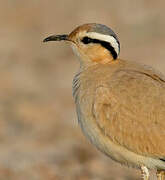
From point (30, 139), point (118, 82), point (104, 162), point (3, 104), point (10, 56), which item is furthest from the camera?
point (10, 56)

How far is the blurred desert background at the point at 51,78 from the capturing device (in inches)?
456

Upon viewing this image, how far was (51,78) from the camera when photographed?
58.9 feet

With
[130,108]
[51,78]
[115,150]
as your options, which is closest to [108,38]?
[130,108]

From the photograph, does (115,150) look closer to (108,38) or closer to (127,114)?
(127,114)

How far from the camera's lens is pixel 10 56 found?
19.5m

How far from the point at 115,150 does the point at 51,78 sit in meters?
9.80

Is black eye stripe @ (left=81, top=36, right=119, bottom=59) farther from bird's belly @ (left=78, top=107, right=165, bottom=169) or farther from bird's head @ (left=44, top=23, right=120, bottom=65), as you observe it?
bird's belly @ (left=78, top=107, right=165, bottom=169)

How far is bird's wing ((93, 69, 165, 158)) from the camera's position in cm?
810

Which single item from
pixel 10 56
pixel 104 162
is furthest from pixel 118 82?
pixel 10 56

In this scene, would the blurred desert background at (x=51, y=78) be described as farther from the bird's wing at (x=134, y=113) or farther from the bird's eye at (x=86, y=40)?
the bird's wing at (x=134, y=113)

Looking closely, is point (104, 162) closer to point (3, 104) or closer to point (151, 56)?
point (3, 104)

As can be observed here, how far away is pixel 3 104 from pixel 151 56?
3827 millimetres

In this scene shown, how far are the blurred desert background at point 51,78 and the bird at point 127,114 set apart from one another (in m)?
2.18

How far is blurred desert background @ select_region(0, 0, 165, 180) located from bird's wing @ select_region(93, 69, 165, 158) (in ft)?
7.48
